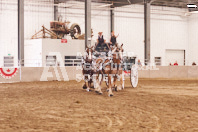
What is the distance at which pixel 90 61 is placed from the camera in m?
13.9

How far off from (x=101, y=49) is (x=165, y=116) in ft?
18.5

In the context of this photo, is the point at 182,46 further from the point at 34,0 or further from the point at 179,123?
the point at 179,123

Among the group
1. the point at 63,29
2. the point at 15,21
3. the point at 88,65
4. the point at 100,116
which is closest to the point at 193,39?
the point at 63,29

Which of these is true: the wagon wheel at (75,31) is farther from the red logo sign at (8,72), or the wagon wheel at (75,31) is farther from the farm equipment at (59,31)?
the red logo sign at (8,72)

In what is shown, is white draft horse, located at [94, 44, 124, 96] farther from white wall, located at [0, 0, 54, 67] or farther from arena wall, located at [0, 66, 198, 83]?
white wall, located at [0, 0, 54, 67]

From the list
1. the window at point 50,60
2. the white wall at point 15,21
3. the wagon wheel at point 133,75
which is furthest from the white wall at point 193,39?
the wagon wheel at point 133,75

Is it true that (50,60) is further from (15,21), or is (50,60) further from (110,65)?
(110,65)

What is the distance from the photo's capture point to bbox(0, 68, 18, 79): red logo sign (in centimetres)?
2080

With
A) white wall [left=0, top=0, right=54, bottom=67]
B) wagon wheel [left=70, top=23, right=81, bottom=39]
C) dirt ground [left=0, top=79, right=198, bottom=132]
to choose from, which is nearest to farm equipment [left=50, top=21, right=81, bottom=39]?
wagon wheel [left=70, top=23, right=81, bottom=39]

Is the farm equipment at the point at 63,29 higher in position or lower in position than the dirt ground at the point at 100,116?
higher

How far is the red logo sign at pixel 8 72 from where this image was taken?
20.8 meters

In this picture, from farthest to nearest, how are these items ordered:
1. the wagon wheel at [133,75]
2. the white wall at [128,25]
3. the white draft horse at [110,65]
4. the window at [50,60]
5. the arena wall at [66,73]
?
the white wall at [128,25] < the window at [50,60] < the arena wall at [66,73] < the wagon wheel at [133,75] < the white draft horse at [110,65]

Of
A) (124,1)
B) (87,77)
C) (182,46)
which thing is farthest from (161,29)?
(87,77)

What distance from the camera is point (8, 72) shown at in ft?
69.2
